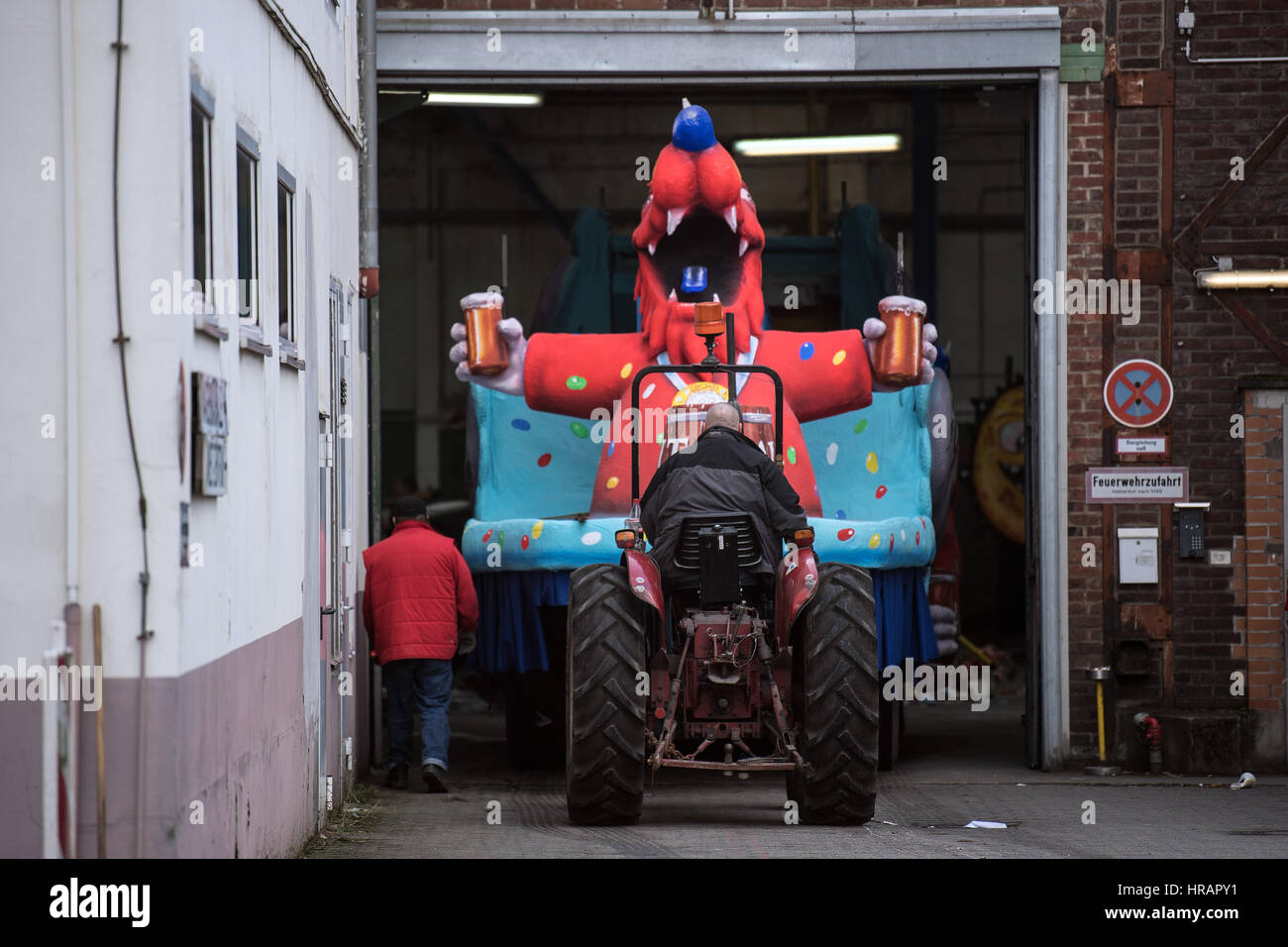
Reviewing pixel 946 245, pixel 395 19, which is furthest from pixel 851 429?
pixel 946 245

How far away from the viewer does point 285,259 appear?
840 centimetres

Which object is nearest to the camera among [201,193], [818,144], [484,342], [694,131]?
[201,193]

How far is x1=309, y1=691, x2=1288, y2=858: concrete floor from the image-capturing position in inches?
331

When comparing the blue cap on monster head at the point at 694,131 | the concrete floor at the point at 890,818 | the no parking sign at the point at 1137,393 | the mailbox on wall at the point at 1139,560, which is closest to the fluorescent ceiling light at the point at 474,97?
the blue cap on monster head at the point at 694,131

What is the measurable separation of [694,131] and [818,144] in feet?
30.1

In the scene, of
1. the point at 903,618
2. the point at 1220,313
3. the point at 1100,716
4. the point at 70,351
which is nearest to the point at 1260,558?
the point at 1100,716

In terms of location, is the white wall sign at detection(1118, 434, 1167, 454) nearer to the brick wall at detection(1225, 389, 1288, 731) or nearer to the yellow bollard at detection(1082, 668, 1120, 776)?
the brick wall at detection(1225, 389, 1288, 731)

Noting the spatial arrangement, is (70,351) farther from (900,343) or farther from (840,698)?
(900,343)

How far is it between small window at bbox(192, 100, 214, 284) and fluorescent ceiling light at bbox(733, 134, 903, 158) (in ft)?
44.8

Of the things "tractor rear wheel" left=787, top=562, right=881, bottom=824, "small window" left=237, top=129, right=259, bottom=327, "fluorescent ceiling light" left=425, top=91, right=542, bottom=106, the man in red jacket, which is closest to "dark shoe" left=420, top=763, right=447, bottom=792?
the man in red jacket

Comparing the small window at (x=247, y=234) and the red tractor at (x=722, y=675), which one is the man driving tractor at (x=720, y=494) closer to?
the red tractor at (x=722, y=675)

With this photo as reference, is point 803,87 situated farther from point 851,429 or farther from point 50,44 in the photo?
point 50,44

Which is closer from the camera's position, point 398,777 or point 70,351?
point 70,351

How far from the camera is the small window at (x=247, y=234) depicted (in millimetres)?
7141
